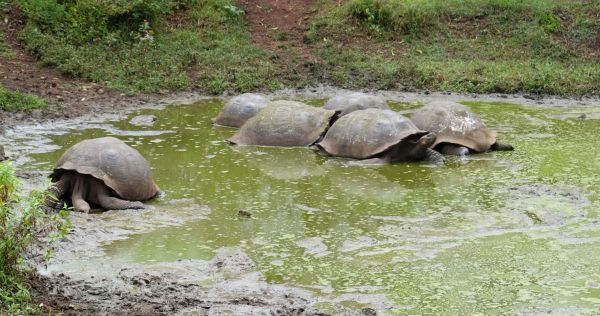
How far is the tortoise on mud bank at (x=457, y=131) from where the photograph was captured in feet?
29.7

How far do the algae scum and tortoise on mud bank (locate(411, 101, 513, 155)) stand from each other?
0.21 m

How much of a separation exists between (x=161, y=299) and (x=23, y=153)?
13.8 ft

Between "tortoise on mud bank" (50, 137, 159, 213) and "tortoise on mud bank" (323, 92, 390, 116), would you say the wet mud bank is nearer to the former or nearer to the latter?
"tortoise on mud bank" (50, 137, 159, 213)

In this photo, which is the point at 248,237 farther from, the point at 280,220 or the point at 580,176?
the point at 580,176

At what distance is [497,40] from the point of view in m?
14.6

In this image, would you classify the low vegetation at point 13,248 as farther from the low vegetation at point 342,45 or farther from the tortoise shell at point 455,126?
the low vegetation at point 342,45

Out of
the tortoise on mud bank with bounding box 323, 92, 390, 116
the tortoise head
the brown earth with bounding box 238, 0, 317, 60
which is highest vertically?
the brown earth with bounding box 238, 0, 317, 60

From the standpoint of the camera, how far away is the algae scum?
5.23 meters

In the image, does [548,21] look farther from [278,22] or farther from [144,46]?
[144,46]

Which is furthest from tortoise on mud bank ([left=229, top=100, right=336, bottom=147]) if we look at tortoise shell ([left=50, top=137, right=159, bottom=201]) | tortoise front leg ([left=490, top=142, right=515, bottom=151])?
tortoise shell ([left=50, top=137, right=159, bottom=201])

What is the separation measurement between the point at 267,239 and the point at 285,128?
11.3 ft

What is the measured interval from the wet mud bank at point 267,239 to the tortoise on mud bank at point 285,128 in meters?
0.32

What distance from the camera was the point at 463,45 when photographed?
1449 cm

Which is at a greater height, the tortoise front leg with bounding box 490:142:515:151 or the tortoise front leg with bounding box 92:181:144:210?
the tortoise front leg with bounding box 92:181:144:210
